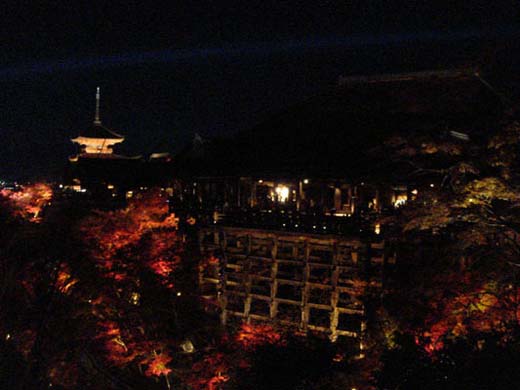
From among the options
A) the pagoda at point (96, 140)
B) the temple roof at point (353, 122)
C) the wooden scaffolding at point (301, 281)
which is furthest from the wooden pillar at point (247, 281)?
the pagoda at point (96, 140)

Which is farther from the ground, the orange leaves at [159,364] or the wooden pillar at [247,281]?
the wooden pillar at [247,281]

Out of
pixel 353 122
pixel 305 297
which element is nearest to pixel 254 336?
pixel 305 297

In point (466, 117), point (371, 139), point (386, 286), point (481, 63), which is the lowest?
point (386, 286)

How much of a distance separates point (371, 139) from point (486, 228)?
6466 mm

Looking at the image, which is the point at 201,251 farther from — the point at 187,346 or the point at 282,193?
the point at 282,193

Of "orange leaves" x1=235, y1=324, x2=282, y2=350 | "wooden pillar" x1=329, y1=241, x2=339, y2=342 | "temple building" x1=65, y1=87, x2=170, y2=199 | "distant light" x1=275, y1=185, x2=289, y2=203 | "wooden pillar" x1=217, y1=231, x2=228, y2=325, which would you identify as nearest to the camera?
"orange leaves" x1=235, y1=324, x2=282, y2=350

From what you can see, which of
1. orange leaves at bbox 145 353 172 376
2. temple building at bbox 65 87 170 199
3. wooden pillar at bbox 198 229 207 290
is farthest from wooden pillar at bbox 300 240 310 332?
temple building at bbox 65 87 170 199

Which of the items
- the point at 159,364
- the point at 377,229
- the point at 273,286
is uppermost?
the point at 377,229

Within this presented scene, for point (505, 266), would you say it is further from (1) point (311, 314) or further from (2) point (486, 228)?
(1) point (311, 314)

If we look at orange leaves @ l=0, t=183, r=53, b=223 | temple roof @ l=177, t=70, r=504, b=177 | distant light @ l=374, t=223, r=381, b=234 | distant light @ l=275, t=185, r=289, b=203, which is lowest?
orange leaves @ l=0, t=183, r=53, b=223

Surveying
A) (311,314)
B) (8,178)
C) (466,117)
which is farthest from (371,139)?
(8,178)

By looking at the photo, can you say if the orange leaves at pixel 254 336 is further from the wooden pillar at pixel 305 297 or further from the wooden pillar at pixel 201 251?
the wooden pillar at pixel 201 251

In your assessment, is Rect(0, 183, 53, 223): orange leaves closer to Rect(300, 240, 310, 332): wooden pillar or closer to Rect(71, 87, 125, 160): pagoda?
Rect(300, 240, 310, 332): wooden pillar

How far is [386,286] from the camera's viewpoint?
37.1 ft
